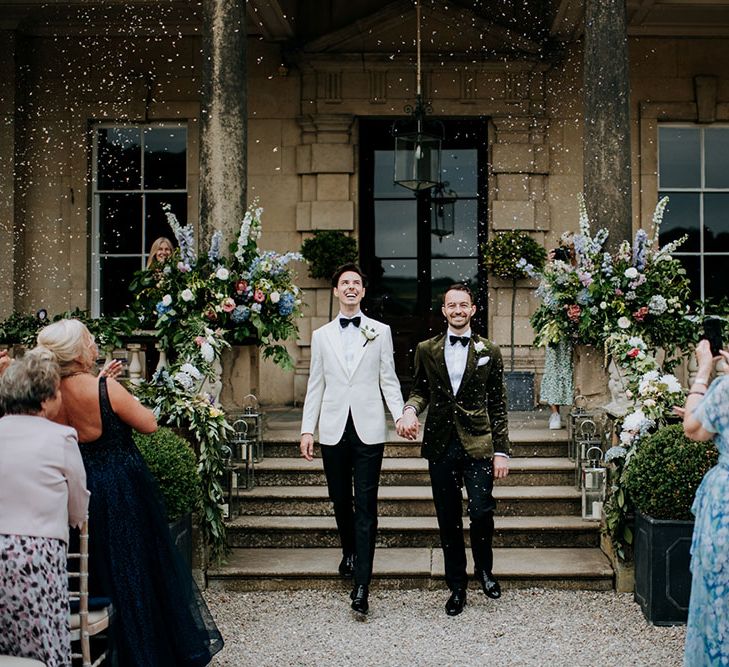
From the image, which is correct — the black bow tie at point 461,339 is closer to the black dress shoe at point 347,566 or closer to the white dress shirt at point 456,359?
the white dress shirt at point 456,359

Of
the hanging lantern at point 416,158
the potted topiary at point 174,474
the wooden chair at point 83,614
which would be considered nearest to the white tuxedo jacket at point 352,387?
the potted topiary at point 174,474

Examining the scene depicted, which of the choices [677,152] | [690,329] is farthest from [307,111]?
[690,329]

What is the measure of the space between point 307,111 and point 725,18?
14.2 ft

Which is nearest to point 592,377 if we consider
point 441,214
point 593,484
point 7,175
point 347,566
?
point 593,484

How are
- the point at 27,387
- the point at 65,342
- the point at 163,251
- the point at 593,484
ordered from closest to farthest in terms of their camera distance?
the point at 27,387, the point at 65,342, the point at 593,484, the point at 163,251

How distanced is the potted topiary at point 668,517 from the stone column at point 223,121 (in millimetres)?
3543

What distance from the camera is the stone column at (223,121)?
714 centimetres

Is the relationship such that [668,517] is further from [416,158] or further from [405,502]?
[416,158]

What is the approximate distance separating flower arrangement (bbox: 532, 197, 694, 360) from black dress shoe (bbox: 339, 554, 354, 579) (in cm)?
239

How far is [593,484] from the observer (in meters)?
6.23

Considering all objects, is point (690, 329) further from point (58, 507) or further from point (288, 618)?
point (58, 507)

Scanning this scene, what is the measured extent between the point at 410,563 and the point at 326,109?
556cm

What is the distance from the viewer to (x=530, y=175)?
9.84 m

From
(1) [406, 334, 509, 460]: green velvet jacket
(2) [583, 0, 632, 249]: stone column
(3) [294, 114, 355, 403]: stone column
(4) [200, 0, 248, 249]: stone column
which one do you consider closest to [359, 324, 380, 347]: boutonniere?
(1) [406, 334, 509, 460]: green velvet jacket
